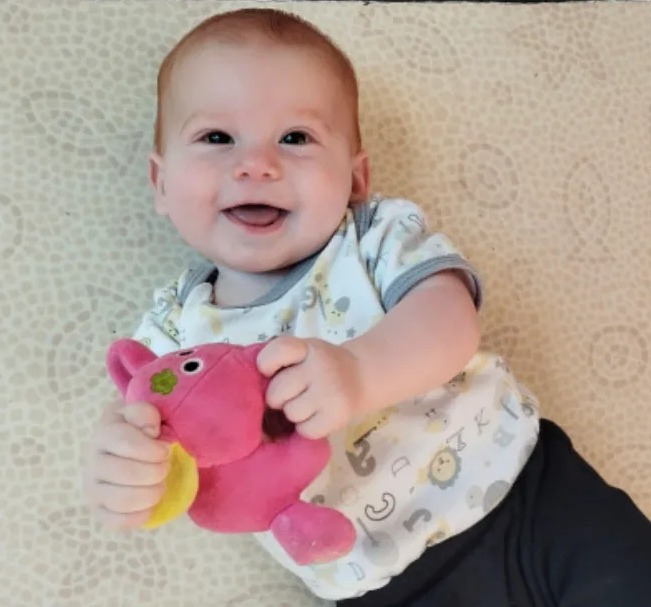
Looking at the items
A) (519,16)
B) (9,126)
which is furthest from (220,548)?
(519,16)

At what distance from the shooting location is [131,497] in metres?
0.60

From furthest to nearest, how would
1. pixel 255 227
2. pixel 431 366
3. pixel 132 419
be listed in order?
pixel 255 227, pixel 431 366, pixel 132 419

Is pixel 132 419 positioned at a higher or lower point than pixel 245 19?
lower

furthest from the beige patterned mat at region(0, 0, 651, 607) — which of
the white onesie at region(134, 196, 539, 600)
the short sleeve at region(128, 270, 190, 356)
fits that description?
the white onesie at region(134, 196, 539, 600)

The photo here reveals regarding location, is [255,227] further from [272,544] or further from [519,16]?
[519,16]

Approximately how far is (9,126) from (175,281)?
9.4 inches

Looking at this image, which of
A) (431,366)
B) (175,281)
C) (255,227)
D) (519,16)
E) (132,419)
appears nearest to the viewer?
(132,419)

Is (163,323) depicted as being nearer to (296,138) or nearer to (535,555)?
(296,138)

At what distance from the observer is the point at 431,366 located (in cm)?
73

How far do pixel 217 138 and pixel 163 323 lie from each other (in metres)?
0.19

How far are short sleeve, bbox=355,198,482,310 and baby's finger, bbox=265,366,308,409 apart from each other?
0.66 ft

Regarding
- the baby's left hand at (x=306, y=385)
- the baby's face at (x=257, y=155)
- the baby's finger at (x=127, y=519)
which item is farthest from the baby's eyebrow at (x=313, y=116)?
the baby's finger at (x=127, y=519)

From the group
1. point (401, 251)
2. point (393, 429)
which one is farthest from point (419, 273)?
point (393, 429)

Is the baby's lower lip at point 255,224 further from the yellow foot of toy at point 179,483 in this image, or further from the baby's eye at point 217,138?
the yellow foot of toy at point 179,483
